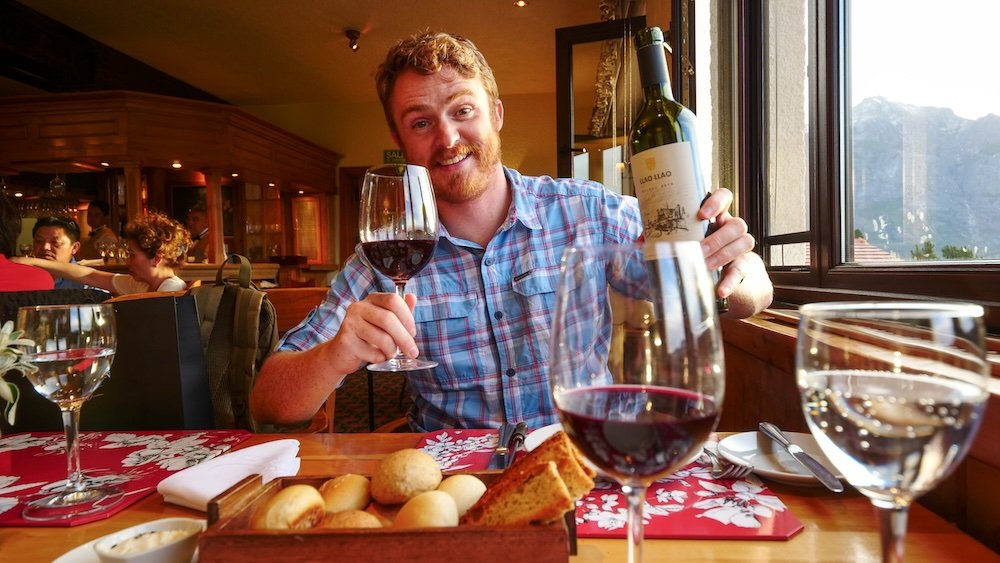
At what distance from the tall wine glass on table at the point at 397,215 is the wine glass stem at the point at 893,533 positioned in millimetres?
707

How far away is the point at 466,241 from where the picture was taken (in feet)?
5.01

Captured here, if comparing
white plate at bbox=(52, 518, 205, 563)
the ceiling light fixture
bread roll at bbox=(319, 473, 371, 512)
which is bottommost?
white plate at bbox=(52, 518, 205, 563)

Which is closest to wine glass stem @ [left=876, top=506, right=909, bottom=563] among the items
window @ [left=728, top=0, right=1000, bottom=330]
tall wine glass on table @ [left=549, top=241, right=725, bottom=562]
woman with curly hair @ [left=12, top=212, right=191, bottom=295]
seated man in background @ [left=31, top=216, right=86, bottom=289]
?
tall wine glass on table @ [left=549, top=241, right=725, bottom=562]

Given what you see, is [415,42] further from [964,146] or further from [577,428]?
[577,428]

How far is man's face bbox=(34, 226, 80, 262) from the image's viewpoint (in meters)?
4.05

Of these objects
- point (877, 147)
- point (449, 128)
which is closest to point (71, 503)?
point (449, 128)

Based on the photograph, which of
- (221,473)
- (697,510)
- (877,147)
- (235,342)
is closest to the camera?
(697,510)

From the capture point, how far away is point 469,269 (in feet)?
4.96

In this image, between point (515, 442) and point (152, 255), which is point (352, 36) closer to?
point (152, 255)

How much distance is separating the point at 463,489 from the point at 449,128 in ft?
4.00

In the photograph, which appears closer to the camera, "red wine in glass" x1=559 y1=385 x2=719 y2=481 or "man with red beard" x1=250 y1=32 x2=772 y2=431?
"red wine in glass" x1=559 y1=385 x2=719 y2=481

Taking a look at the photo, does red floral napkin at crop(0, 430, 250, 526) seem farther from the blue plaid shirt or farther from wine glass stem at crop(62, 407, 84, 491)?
the blue plaid shirt

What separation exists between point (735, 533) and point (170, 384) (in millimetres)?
1133

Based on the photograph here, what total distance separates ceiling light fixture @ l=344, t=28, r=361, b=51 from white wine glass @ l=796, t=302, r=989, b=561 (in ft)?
20.5
